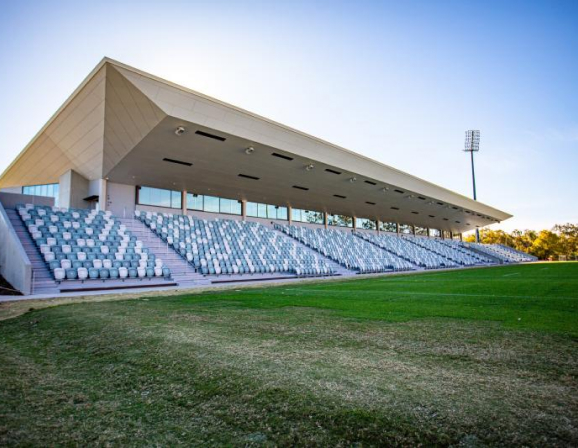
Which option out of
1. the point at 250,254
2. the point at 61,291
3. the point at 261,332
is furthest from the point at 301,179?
the point at 261,332

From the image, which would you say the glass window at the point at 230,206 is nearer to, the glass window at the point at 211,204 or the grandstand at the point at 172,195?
the grandstand at the point at 172,195

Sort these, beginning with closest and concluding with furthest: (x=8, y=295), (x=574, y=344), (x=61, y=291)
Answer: (x=574, y=344), (x=8, y=295), (x=61, y=291)

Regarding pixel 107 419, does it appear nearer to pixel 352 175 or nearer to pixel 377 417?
pixel 377 417

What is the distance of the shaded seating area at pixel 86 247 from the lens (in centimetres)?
1234

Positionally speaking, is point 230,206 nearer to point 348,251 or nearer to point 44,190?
point 348,251

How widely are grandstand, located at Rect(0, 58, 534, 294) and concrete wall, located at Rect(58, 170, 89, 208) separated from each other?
0.09 m

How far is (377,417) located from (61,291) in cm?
1222

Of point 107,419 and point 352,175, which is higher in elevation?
A: point 352,175

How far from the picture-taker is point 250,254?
19422 millimetres

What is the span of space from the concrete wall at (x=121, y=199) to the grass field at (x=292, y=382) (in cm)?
1516

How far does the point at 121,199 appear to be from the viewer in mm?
19703

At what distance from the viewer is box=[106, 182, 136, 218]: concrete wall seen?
63.2ft

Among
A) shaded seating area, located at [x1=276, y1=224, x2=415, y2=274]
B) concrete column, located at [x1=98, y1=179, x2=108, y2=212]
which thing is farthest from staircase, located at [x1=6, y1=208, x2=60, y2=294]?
shaded seating area, located at [x1=276, y1=224, x2=415, y2=274]

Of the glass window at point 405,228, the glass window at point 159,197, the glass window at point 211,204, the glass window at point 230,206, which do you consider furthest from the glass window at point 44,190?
the glass window at point 405,228
